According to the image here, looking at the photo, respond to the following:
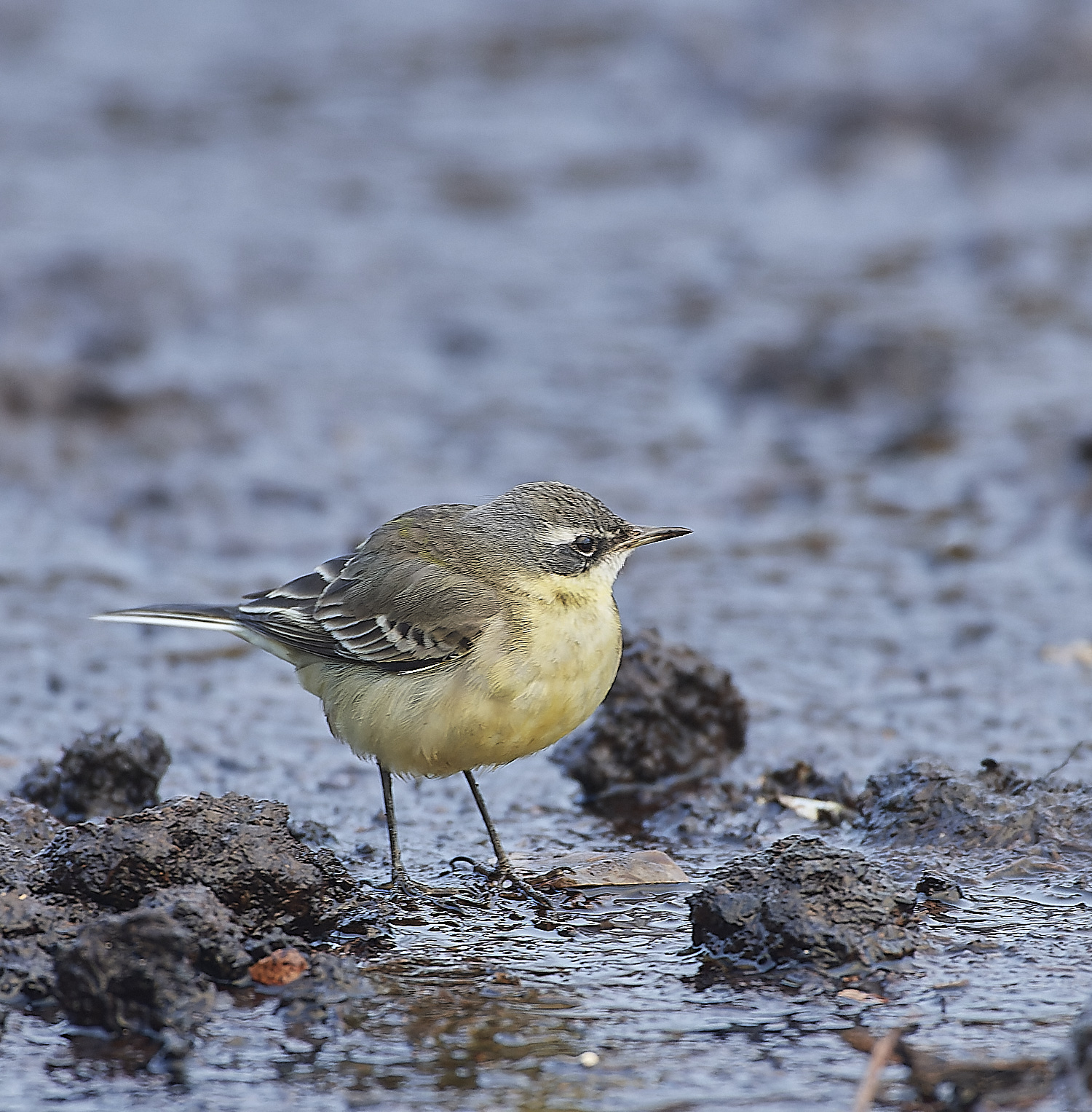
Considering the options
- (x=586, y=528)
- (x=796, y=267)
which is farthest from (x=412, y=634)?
(x=796, y=267)

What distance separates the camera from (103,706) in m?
8.02

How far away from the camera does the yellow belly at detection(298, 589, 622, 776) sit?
5949 millimetres

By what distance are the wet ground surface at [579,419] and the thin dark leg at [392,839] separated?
18 centimetres

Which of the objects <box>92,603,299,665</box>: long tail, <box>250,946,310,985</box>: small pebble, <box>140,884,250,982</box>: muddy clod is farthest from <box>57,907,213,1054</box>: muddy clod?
<box>92,603,299,665</box>: long tail

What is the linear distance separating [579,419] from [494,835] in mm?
6545

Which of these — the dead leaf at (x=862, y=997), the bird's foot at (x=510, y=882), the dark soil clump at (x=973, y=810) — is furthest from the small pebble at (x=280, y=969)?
the dark soil clump at (x=973, y=810)

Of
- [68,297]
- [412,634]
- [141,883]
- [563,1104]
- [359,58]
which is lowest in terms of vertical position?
[563,1104]

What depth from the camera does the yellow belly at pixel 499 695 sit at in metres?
5.95

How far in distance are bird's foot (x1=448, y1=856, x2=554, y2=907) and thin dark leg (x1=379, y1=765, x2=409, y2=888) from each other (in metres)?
0.27

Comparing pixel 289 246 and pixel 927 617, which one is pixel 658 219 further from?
pixel 927 617

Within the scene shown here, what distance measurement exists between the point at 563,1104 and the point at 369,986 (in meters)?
0.94

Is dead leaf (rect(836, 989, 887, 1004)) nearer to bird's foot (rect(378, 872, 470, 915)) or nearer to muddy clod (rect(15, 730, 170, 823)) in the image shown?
bird's foot (rect(378, 872, 470, 915))

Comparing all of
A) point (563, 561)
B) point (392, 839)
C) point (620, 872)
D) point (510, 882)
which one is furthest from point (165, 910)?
point (563, 561)

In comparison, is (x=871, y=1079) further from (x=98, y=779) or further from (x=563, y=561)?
(x=98, y=779)
